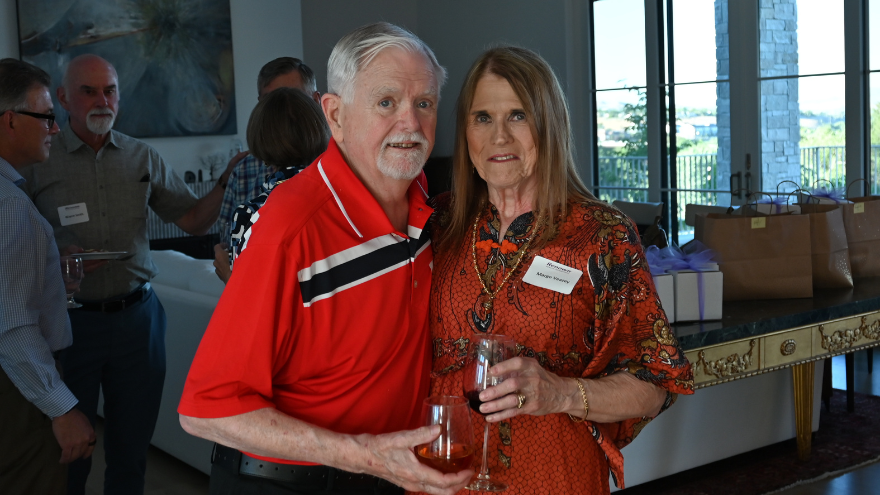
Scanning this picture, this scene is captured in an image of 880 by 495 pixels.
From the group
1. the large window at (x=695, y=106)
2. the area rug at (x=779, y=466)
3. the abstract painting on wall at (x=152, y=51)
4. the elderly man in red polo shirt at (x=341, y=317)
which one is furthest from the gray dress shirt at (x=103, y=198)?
the large window at (x=695, y=106)

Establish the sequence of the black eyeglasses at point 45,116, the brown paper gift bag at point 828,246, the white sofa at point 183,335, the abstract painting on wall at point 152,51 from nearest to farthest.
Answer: the black eyeglasses at point 45,116
the brown paper gift bag at point 828,246
the white sofa at point 183,335
the abstract painting on wall at point 152,51

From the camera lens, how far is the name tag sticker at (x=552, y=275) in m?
1.62

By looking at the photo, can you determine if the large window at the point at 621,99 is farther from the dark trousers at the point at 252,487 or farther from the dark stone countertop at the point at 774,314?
the dark trousers at the point at 252,487

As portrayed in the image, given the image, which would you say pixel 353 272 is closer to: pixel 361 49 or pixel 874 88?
pixel 361 49

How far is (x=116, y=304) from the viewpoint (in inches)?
115

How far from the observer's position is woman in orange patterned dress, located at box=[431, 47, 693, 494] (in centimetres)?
162

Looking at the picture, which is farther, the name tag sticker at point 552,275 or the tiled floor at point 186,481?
the tiled floor at point 186,481

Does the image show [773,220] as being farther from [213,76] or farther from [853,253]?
[213,76]

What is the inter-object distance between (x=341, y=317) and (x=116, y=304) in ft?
5.92

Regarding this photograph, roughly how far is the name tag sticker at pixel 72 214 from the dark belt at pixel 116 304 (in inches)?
12.5

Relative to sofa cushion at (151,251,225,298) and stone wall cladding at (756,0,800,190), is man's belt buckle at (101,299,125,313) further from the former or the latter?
stone wall cladding at (756,0,800,190)

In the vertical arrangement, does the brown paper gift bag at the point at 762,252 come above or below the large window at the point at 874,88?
below

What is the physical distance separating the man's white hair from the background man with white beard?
1.69 meters

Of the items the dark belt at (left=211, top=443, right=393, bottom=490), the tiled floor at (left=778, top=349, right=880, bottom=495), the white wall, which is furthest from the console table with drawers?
the white wall
